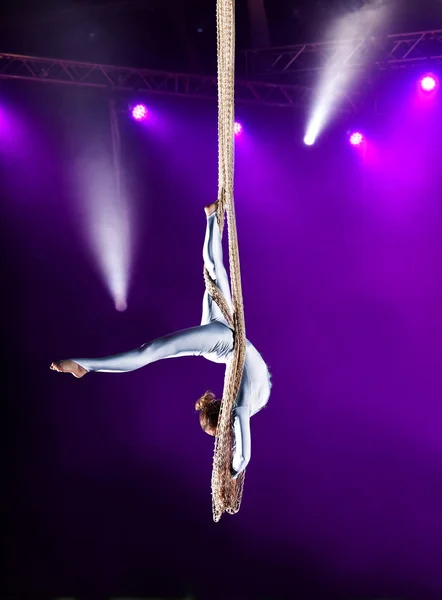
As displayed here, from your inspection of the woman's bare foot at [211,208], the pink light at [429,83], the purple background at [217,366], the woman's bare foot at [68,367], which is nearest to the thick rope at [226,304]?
the woman's bare foot at [211,208]

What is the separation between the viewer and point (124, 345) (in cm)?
630

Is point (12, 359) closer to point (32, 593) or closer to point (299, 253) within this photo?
point (32, 593)

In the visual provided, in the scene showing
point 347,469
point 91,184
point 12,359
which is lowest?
point 347,469

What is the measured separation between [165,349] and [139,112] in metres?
4.08

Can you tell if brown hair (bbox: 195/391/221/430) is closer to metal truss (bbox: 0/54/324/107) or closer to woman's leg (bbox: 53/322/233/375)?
woman's leg (bbox: 53/322/233/375)

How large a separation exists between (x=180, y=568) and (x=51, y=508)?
132 centimetres

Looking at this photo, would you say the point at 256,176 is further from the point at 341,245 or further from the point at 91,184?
the point at 91,184

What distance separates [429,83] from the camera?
611cm

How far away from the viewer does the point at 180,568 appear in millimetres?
6242

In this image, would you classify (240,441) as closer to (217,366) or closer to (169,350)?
(169,350)

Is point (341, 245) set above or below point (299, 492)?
above

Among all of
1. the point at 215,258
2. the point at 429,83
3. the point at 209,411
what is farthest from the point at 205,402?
the point at 429,83

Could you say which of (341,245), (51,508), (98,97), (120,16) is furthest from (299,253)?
(51,508)

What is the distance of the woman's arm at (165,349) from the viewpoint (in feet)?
8.79
